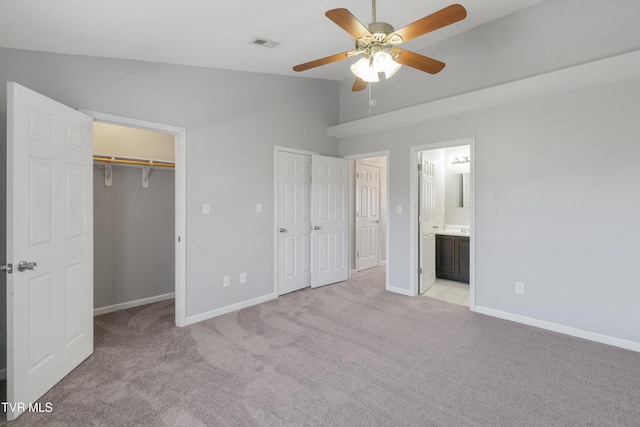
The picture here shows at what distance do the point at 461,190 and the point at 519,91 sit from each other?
260 centimetres

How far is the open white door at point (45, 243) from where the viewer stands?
1.90 m

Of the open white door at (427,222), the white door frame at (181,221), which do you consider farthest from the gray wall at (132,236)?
the open white door at (427,222)

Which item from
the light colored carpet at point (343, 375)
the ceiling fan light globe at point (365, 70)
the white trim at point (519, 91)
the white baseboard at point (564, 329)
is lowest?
the light colored carpet at point (343, 375)

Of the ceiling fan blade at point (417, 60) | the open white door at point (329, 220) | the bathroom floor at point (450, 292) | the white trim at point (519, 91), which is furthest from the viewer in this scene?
the open white door at point (329, 220)

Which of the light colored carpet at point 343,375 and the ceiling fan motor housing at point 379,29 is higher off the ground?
the ceiling fan motor housing at point 379,29

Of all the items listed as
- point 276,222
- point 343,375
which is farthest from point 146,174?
point 343,375

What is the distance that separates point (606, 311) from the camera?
9.47 feet

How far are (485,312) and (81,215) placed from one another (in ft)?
13.7

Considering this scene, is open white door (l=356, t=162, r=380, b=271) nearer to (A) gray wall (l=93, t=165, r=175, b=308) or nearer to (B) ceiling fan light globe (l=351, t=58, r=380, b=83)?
(A) gray wall (l=93, t=165, r=175, b=308)

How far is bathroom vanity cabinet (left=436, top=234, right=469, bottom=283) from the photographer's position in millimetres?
4930

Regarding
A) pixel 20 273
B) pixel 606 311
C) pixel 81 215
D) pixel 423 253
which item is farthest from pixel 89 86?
pixel 606 311

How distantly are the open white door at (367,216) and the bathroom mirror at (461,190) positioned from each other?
1.42m

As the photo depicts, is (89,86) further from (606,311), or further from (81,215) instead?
(606,311)

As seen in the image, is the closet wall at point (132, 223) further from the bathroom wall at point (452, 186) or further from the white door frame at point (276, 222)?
the bathroom wall at point (452, 186)
